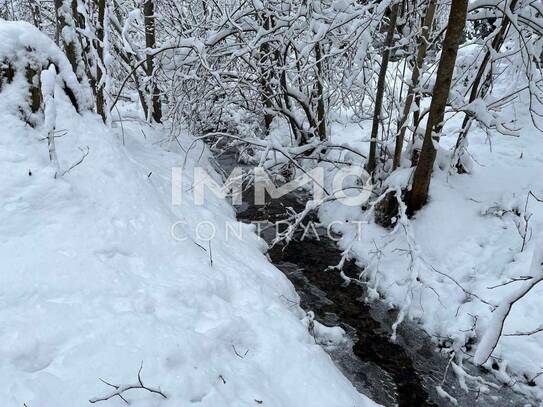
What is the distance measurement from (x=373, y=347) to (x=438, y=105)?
2.89 m

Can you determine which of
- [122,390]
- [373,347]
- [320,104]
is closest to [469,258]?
[373,347]

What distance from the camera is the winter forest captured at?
→ 2.63 m

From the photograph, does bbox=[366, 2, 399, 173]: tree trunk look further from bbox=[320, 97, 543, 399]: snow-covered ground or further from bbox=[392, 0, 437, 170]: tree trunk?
bbox=[320, 97, 543, 399]: snow-covered ground

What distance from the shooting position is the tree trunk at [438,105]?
186 inches

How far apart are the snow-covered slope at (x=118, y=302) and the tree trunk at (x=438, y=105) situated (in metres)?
2.43

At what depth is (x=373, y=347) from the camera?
179 inches

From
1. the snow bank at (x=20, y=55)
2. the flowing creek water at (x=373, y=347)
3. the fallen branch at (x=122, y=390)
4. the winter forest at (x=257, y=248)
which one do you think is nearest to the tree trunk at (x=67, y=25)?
the winter forest at (x=257, y=248)

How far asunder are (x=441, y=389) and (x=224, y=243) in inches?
103

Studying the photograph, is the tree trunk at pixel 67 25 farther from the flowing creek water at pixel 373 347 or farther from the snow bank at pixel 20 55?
the flowing creek water at pixel 373 347

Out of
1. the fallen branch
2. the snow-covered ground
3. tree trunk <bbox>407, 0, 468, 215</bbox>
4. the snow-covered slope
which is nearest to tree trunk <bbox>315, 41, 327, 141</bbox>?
the snow-covered ground

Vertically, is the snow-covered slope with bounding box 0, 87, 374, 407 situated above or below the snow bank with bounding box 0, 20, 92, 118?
below

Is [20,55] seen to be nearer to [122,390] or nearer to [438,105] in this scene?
[122,390]

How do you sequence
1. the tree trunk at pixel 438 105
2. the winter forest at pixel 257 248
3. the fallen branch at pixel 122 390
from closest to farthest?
1. the fallen branch at pixel 122 390
2. the winter forest at pixel 257 248
3. the tree trunk at pixel 438 105

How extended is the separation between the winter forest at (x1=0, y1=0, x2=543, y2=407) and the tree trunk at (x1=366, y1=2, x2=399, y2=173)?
0.04m
